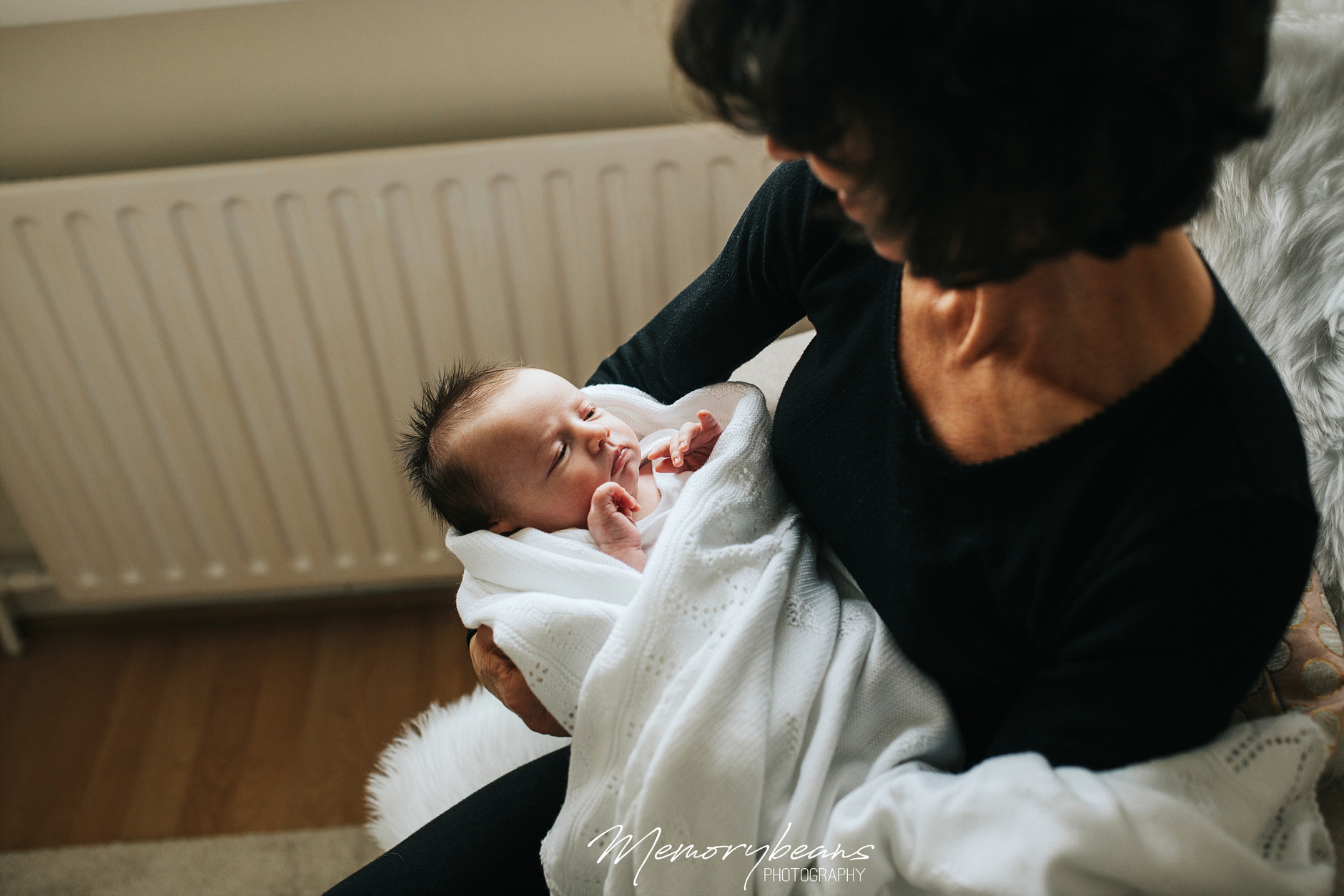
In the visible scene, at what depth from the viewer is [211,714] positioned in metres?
1.75

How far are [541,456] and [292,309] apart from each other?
67 cm

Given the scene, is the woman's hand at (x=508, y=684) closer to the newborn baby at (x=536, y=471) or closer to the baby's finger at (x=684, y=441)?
the newborn baby at (x=536, y=471)

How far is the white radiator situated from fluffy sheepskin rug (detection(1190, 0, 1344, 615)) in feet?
2.08

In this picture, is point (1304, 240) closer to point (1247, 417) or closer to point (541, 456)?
point (1247, 417)

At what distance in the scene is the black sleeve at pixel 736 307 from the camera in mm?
959

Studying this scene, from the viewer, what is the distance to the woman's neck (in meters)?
0.67

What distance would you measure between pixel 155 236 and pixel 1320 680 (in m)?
1.45

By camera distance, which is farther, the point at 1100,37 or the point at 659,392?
the point at 659,392

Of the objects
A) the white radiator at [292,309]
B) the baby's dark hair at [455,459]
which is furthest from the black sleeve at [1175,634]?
the white radiator at [292,309]

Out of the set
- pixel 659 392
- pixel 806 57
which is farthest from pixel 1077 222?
pixel 659 392

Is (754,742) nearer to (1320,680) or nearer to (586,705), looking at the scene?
(586,705)

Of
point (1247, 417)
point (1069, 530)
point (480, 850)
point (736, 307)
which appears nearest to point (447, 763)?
point (480, 850)

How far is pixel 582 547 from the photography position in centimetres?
93

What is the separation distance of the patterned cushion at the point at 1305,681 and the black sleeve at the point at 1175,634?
0.06 meters
